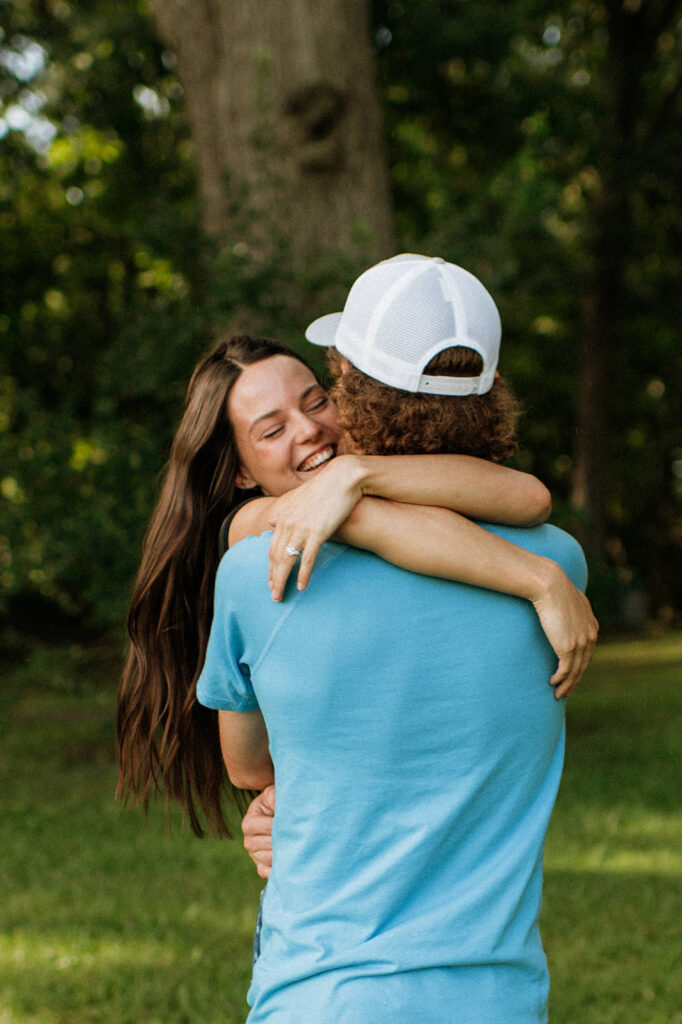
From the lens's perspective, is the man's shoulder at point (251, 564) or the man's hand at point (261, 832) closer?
the man's shoulder at point (251, 564)

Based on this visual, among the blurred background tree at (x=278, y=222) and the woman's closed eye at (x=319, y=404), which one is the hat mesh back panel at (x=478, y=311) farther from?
the blurred background tree at (x=278, y=222)

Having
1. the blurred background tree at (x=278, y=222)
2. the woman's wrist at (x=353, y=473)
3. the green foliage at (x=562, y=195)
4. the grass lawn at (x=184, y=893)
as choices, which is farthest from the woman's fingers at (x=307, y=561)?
the green foliage at (x=562, y=195)

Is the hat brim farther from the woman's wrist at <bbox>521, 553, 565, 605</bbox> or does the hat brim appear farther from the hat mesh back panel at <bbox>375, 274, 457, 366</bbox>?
the woman's wrist at <bbox>521, 553, 565, 605</bbox>

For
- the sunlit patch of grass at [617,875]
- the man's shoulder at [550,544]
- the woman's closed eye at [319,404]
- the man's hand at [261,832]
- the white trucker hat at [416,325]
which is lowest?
the sunlit patch of grass at [617,875]

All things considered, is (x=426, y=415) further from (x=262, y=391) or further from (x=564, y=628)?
(x=262, y=391)

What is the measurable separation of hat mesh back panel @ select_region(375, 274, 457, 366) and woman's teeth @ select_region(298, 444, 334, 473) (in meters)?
0.76

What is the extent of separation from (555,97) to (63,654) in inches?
321

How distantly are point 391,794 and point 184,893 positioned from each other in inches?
190

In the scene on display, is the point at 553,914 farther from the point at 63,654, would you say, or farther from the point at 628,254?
the point at 628,254

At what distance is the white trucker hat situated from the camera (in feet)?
4.80

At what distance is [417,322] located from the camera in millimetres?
1485

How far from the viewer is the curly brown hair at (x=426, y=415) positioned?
1.48m

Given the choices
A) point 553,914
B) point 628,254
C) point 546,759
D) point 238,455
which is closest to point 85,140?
point 628,254

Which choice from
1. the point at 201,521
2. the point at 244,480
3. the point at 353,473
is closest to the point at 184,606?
the point at 201,521
